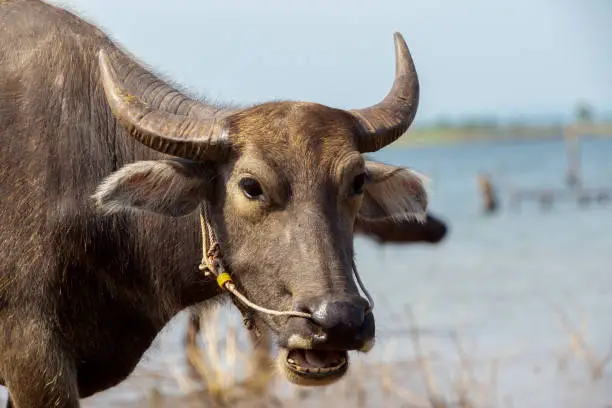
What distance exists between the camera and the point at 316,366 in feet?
13.2

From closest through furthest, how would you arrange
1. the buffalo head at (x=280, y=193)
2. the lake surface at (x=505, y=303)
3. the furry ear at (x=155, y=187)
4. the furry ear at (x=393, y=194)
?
the buffalo head at (x=280, y=193), the furry ear at (x=155, y=187), the furry ear at (x=393, y=194), the lake surface at (x=505, y=303)

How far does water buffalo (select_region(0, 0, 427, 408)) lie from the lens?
412cm

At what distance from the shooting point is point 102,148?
4.83 meters

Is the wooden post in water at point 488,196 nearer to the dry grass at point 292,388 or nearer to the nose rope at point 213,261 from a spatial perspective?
the dry grass at point 292,388

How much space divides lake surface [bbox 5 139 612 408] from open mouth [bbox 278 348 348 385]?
0.97 m

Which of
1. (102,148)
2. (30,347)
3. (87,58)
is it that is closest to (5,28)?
(87,58)

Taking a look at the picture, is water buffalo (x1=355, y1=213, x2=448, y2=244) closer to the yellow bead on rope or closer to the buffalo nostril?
the yellow bead on rope

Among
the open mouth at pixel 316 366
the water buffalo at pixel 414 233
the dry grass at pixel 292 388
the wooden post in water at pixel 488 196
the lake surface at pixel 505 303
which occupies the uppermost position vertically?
the open mouth at pixel 316 366

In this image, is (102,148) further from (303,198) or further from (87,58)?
(303,198)

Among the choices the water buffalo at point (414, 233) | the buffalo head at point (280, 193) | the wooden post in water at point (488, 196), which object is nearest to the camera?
the buffalo head at point (280, 193)

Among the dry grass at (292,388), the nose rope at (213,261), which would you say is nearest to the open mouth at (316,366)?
the nose rope at (213,261)

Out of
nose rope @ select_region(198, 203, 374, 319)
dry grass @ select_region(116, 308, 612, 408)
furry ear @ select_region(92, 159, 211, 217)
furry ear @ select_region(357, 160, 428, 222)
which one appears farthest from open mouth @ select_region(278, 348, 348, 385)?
dry grass @ select_region(116, 308, 612, 408)

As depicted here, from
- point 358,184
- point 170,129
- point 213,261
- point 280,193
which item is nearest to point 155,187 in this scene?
point 170,129

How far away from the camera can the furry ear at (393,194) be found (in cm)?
471
